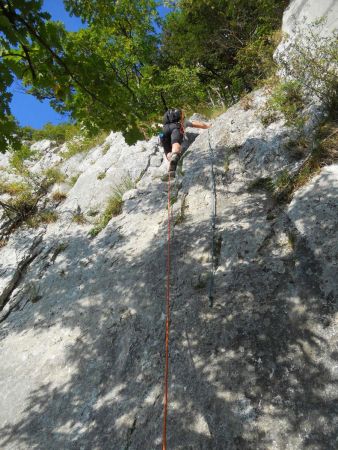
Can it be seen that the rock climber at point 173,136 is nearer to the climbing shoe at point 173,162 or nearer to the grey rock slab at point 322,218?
the climbing shoe at point 173,162

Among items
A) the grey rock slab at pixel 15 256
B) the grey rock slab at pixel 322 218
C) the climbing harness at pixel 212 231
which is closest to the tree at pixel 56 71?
the climbing harness at pixel 212 231

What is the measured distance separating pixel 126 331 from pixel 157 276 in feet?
3.24

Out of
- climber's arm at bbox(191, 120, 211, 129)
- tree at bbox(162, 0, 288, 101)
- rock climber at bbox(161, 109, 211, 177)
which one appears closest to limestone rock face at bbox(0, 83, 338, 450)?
rock climber at bbox(161, 109, 211, 177)

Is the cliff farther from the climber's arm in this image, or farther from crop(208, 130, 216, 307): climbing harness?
the climber's arm

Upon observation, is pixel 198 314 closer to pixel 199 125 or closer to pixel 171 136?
pixel 171 136

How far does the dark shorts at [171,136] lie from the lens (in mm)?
7992

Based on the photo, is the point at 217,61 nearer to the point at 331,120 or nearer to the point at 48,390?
the point at 331,120

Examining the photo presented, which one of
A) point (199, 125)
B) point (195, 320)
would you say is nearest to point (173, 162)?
point (199, 125)

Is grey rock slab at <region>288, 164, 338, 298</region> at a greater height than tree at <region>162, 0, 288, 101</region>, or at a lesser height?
lesser

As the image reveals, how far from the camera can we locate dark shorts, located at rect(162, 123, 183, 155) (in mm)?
7992

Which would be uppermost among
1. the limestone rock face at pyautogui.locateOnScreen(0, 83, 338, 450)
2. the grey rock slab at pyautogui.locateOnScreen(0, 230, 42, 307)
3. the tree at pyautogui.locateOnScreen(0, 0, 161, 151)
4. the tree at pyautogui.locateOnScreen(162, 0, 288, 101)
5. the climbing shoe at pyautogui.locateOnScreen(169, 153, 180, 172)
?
the tree at pyautogui.locateOnScreen(162, 0, 288, 101)

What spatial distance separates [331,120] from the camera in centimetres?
546

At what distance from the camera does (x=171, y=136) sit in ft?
26.6

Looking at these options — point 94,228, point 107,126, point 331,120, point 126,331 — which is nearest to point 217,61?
point 331,120
